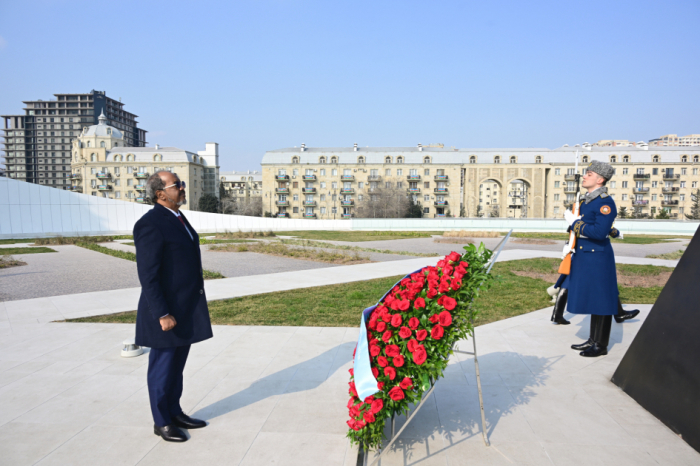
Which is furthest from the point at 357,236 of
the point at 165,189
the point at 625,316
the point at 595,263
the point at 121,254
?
the point at 165,189

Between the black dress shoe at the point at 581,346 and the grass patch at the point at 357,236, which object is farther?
the grass patch at the point at 357,236

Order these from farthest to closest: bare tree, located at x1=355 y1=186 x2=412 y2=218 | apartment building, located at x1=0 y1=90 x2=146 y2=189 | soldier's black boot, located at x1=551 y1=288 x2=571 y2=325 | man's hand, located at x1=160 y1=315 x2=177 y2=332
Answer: apartment building, located at x1=0 y1=90 x2=146 y2=189 → bare tree, located at x1=355 y1=186 x2=412 y2=218 → soldier's black boot, located at x1=551 y1=288 x2=571 y2=325 → man's hand, located at x1=160 y1=315 x2=177 y2=332

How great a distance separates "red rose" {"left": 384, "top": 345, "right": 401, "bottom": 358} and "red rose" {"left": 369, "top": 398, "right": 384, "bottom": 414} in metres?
0.29

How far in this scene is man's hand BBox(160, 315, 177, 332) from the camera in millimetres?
3084

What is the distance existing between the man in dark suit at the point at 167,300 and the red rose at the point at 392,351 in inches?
62.2

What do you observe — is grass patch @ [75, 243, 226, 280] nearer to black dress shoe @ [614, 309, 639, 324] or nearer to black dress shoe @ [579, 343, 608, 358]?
black dress shoe @ [579, 343, 608, 358]

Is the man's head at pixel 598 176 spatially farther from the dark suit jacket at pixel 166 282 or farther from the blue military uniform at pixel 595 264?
the dark suit jacket at pixel 166 282

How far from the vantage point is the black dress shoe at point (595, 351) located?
5.09 metres

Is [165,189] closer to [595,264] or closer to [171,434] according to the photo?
[171,434]

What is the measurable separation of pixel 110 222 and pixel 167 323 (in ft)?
106

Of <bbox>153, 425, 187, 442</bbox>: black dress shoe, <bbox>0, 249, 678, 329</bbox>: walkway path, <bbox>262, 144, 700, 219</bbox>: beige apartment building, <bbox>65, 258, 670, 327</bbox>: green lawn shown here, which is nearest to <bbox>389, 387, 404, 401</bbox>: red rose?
<bbox>153, 425, 187, 442</bbox>: black dress shoe

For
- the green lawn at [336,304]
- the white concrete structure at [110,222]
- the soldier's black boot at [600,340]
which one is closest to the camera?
the soldier's black boot at [600,340]

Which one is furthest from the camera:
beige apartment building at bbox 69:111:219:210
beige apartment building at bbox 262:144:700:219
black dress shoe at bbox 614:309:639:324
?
beige apartment building at bbox 69:111:219:210

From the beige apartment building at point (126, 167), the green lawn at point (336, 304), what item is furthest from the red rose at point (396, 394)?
the beige apartment building at point (126, 167)
